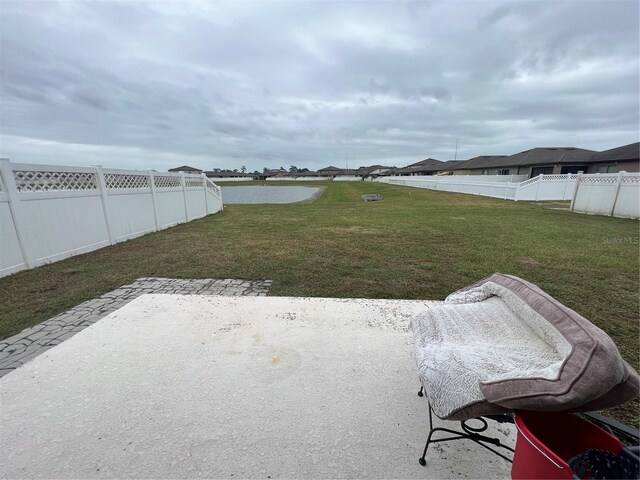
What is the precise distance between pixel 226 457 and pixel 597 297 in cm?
455

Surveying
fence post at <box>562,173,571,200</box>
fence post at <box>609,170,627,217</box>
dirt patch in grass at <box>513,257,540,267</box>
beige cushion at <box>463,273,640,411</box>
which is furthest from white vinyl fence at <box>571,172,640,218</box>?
beige cushion at <box>463,273,640,411</box>

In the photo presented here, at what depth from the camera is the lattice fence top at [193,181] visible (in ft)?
35.5

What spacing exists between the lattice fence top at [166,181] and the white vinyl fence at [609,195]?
15144mm

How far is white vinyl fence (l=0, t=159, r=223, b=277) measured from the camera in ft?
15.6

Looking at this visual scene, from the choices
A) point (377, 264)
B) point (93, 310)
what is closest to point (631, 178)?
point (377, 264)

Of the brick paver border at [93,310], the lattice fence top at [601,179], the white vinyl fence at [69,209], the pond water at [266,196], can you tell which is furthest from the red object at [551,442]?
the pond water at [266,196]

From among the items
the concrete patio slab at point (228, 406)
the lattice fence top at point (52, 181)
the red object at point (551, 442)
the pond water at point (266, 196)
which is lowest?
the pond water at point (266, 196)

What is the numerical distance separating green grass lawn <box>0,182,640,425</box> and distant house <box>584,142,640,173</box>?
19488 millimetres

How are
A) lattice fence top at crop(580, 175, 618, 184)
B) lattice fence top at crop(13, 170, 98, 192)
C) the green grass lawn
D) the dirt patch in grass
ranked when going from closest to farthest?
the green grass lawn < lattice fence top at crop(13, 170, 98, 192) < the dirt patch in grass < lattice fence top at crop(580, 175, 618, 184)

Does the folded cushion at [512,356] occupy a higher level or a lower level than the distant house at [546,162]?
lower

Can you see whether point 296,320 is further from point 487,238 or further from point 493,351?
point 487,238

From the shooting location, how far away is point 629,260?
5344 millimetres

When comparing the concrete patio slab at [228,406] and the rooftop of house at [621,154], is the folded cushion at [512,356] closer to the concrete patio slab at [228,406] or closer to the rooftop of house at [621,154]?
the concrete patio slab at [228,406]

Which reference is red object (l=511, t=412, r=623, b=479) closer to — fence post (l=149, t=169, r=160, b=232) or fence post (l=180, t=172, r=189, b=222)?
fence post (l=149, t=169, r=160, b=232)
